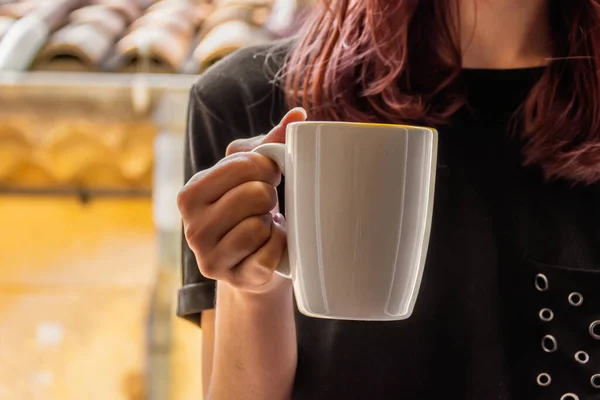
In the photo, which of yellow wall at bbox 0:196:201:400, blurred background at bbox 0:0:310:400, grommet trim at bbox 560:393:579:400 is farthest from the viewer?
yellow wall at bbox 0:196:201:400

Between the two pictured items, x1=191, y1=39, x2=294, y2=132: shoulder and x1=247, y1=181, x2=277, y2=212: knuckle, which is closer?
x1=247, y1=181, x2=277, y2=212: knuckle

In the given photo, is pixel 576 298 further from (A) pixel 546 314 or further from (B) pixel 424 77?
(B) pixel 424 77

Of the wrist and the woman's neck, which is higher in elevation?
the woman's neck

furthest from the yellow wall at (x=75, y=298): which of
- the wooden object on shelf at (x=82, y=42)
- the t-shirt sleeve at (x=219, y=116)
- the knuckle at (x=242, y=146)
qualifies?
the knuckle at (x=242, y=146)

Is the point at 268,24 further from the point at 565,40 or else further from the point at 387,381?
the point at 387,381

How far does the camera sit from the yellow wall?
184 centimetres

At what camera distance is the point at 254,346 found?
2.43 feet

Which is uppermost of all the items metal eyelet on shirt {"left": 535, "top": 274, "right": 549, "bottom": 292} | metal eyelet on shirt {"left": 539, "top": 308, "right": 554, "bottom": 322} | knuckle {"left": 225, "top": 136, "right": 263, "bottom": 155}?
knuckle {"left": 225, "top": 136, "right": 263, "bottom": 155}

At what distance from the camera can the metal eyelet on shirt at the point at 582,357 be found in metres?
0.78

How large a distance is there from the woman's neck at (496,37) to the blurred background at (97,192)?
0.81 meters

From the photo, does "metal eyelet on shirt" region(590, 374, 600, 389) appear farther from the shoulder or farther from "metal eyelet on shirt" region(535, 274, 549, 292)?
the shoulder

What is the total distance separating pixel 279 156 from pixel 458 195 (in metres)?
0.32

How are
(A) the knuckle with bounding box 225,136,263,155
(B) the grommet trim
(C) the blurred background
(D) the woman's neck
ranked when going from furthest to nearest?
(C) the blurred background → (D) the woman's neck → (B) the grommet trim → (A) the knuckle with bounding box 225,136,263,155

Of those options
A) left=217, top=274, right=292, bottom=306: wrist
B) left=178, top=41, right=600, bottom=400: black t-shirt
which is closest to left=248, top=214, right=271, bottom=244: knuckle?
left=217, top=274, right=292, bottom=306: wrist
